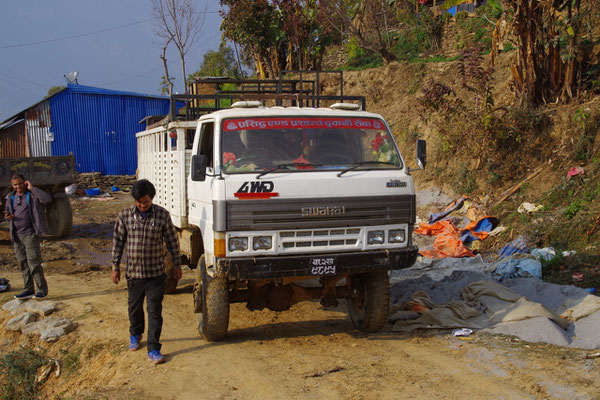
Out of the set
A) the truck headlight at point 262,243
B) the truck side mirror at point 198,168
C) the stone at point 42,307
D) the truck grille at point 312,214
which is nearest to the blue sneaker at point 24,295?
the stone at point 42,307

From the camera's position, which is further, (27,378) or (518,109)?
(518,109)

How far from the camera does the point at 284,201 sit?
4.95 metres

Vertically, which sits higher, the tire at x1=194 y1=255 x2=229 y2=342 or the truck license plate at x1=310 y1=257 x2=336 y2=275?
the truck license plate at x1=310 y1=257 x2=336 y2=275

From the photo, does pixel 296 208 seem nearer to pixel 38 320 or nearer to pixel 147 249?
pixel 147 249

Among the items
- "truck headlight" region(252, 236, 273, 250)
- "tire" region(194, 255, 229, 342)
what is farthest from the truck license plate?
"tire" region(194, 255, 229, 342)

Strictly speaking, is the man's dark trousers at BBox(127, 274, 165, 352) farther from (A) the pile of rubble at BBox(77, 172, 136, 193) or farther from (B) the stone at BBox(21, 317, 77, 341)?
(A) the pile of rubble at BBox(77, 172, 136, 193)

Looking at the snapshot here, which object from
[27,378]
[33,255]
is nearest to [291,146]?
[27,378]

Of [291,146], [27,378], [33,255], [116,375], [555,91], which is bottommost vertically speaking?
[27,378]

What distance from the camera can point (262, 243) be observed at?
5.01 metres

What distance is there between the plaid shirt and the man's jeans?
9.28ft

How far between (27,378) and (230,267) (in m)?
2.86

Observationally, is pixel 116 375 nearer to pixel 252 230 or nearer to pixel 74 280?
pixel 252 230

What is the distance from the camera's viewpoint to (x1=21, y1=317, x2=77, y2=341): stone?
248 inches

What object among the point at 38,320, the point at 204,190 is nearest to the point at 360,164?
the point at 204,190
